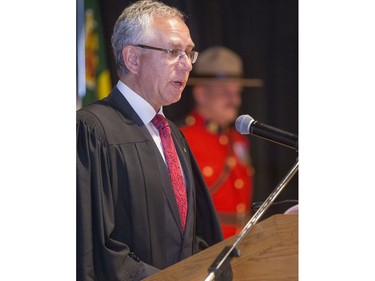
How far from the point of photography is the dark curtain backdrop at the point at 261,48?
244 centimetres

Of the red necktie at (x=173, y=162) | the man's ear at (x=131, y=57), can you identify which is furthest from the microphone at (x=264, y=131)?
the man's ear at (x=131, y=57)

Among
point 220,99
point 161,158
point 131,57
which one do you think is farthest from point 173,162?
point 131,57

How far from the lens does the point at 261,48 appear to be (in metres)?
2.46

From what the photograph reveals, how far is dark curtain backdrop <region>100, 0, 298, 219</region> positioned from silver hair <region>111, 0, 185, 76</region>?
0.05 m

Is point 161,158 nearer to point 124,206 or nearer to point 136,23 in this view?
point 124,206

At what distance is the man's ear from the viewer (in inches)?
97.7

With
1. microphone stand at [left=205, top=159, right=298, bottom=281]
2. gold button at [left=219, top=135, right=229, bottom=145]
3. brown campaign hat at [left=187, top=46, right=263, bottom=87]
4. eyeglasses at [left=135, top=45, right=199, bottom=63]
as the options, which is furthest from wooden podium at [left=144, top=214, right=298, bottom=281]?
eyeglasses at [left=135, top=45, right=199, bottom=63]

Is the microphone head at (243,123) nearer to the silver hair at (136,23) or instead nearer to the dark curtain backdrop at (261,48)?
the dark curtain backdrop at (261,48)

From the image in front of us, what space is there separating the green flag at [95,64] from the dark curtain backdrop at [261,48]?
24cm

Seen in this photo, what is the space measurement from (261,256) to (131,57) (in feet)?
2.46

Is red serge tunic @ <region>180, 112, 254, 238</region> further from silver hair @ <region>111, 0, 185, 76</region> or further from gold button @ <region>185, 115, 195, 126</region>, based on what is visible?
silver hair @ <region>111, 0, 185, 76</region>
